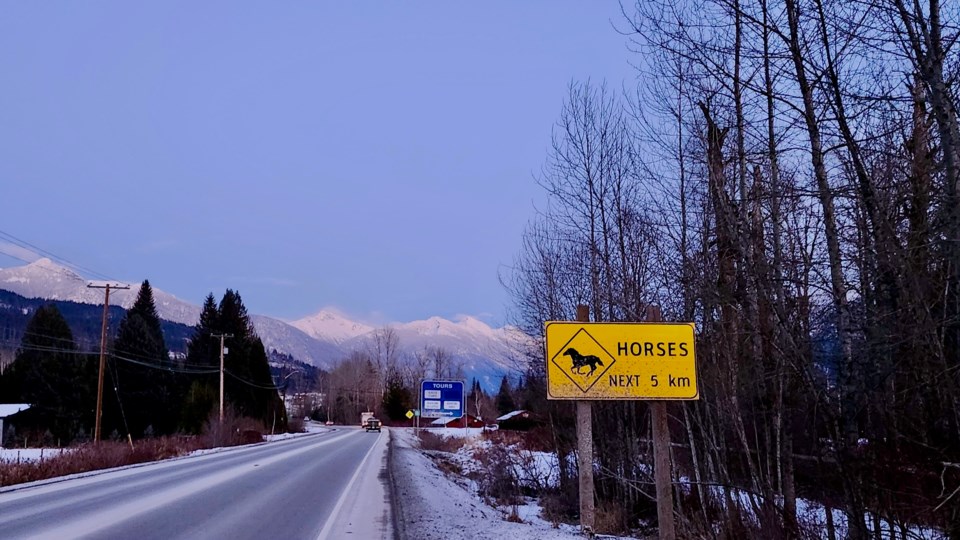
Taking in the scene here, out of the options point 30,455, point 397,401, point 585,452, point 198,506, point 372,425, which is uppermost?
point 397,401

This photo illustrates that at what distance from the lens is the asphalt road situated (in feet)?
34.8

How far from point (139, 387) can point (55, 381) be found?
7.94 meters

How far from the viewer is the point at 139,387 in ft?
220

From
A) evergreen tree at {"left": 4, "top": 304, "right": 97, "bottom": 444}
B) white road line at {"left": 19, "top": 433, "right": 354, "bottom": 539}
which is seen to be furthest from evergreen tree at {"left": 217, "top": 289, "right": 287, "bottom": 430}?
white road line at {"left": 19, "top": 433, "right": 354, "bottom": 539}

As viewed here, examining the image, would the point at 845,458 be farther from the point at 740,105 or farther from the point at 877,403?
the point at 740,105

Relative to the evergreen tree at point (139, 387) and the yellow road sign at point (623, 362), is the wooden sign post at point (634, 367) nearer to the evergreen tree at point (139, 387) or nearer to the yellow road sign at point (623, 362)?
the yellow road sign at point (623, 362)

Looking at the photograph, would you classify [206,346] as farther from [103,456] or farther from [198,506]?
[198,506]

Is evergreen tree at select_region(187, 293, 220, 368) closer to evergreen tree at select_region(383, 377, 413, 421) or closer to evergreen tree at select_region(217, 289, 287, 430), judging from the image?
evergreen tree at select_region(217, 289, 287, 430)

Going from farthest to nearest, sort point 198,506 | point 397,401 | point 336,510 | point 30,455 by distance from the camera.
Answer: point 397,401
point 30,455
point 336,510
point 198,506

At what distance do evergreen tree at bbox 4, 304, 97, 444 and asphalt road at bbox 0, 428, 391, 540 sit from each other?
139 ft

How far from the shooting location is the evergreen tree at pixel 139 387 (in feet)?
214

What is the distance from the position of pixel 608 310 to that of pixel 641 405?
2143 mm

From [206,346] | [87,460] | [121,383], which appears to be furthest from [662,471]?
[206,346]

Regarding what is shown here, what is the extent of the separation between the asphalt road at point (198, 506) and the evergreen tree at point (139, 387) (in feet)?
157
